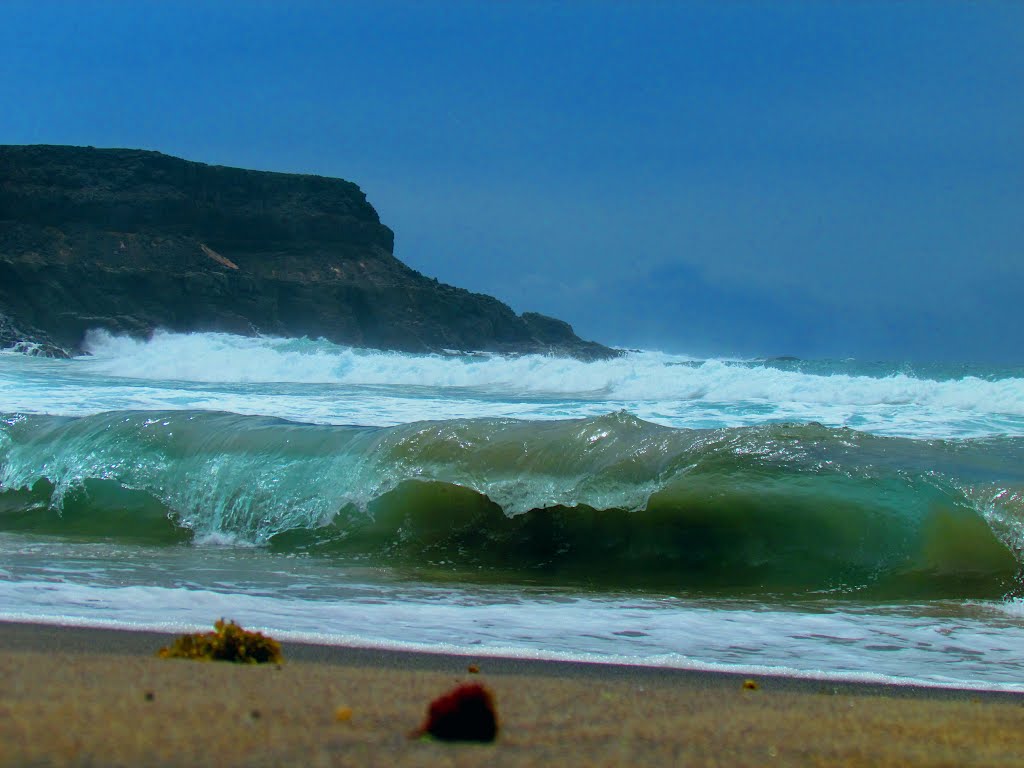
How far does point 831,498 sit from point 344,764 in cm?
567

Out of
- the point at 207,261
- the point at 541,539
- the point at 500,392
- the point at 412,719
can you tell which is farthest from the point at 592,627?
the point at 207,261

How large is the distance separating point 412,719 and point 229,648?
964mm

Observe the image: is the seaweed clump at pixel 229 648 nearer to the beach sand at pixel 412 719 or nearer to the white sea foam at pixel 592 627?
the beach sand at pixel 412 719

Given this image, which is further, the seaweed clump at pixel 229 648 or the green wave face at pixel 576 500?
the green wave face at pixel 576 500

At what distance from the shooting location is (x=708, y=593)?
589cm

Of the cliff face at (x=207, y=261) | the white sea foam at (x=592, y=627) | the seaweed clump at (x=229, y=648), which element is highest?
the cliff face at (x=207, y=261)

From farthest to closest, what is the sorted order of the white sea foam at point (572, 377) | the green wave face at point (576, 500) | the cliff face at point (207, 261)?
1. the cliff face at point (207, 261)
2. the white sea foam at point (572, 377)
3. the green wave face at point (576, 500)

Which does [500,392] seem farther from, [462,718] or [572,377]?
[462,718]

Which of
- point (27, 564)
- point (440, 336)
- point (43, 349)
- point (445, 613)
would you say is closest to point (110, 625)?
point (445, 613)

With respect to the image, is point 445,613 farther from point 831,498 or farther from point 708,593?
point 831,498

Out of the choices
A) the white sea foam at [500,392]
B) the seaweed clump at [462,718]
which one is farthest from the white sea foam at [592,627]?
the white sea foam at [500,392]

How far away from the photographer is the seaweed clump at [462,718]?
1.92 meters

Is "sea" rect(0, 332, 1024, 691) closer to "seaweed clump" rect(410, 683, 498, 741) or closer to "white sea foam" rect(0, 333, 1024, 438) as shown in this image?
"seaweed clump" rect(410, 683, 498, 741)

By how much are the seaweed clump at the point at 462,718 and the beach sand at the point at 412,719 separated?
0.10 ft
